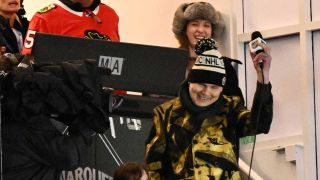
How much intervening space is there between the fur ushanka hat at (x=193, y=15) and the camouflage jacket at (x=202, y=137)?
1.26 meters

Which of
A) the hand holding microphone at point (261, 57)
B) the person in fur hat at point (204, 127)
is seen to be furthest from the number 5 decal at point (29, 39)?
the hand holding microphone at point (261, 57)

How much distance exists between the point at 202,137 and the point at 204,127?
40 millimetres

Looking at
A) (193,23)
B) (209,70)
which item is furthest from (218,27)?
(209,70)

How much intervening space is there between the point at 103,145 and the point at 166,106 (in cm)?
49

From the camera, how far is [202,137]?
11.3ft

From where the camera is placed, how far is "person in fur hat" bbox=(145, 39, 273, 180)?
11.2 ft

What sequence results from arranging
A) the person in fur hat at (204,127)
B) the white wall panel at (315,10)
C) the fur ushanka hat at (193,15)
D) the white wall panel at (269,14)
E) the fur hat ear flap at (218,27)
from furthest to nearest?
the fur hat ear flap at (218,27)
the fur ushanka hat at (193,15)
the white wall panel at (269,14)
the white wall panel at (315,10)
the person in fur hat at (204,127)

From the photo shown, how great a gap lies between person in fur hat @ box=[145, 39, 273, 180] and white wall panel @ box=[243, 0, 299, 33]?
113cm

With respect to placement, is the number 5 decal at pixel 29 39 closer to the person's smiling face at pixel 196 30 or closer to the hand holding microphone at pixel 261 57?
the person's smiling face at pixel 196 30

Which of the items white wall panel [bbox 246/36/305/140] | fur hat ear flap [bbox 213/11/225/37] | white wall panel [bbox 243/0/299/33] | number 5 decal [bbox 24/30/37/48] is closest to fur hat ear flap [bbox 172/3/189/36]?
fur hat ear flap [bbox 213/11/225/37]

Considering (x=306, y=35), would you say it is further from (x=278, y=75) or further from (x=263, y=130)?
(x=263, y=130)

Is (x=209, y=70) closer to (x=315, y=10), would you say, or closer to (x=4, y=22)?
(x=315, y=10)

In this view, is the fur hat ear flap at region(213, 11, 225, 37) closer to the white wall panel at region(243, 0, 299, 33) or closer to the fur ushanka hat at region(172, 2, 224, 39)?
the fur ushanka hat at region(172, 2, 224, 39)

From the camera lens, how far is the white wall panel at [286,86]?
4473mm
